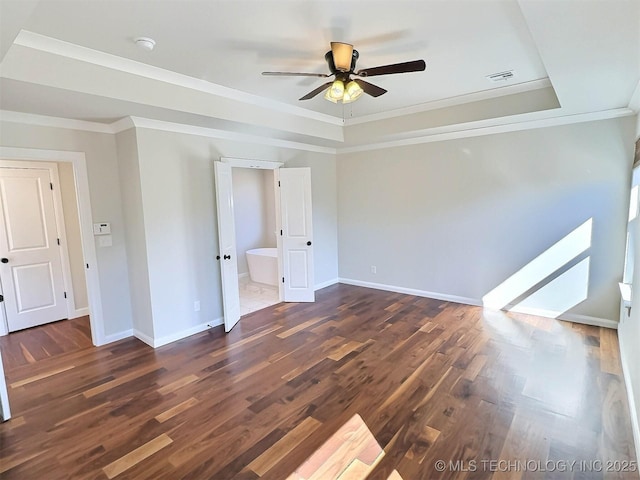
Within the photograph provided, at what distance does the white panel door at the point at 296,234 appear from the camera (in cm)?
519

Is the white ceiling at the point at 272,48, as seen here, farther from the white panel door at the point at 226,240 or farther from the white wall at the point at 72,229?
the white wall at the point at 72,229

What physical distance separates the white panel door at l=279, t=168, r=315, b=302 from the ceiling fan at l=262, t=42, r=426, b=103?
240cm

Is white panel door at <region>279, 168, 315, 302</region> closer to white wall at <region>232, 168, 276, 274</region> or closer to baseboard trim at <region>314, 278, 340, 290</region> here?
baseboard trim at <region>314, 278, 340, 290</region>

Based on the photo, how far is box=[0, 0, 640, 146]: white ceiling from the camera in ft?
6.66

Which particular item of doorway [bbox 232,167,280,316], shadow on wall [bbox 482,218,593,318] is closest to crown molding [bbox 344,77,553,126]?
shadow on wall [bbox 482,218,593,318]

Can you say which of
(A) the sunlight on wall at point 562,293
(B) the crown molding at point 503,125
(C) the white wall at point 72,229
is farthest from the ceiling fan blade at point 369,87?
(C) the white wall at point 72,229

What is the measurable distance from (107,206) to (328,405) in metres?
3.30

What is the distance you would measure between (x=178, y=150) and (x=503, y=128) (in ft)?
13.5

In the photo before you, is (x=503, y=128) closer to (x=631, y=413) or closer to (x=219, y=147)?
(x=631, y=413)

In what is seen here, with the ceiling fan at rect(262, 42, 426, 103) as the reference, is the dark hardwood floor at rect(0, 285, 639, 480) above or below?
below

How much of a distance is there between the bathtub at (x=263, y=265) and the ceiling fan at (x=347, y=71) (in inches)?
159

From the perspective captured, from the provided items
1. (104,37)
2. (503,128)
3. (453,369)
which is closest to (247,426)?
(453,369)

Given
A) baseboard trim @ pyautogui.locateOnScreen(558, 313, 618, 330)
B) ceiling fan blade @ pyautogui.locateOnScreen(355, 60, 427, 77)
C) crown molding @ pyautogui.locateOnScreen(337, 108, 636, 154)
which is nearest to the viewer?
ceiling fan blade @ pyautogui.locateOnScreen(355, 60, 427, 77)

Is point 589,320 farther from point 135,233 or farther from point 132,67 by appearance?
point 132,67
